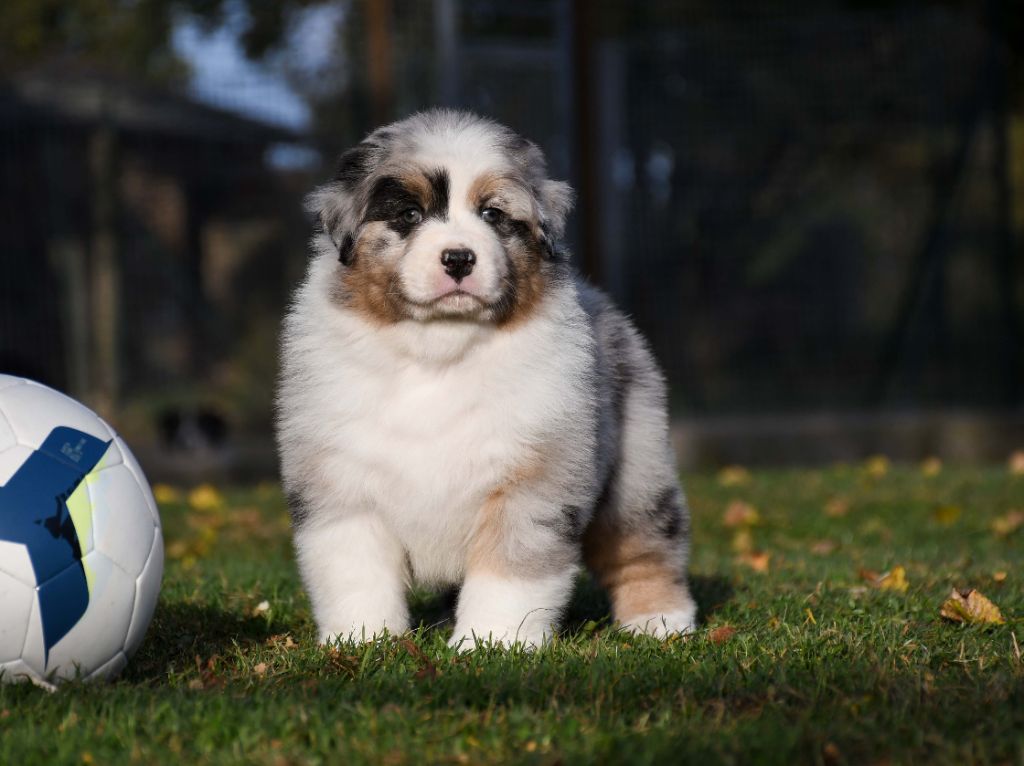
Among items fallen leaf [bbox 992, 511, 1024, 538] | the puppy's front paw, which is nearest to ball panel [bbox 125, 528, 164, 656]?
the puppy's front paw

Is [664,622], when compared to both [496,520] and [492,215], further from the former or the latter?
[492,215]

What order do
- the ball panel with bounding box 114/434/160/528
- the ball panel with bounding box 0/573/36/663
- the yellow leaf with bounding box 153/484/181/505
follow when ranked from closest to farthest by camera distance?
the ball panel with bounding box 0/573/36/663 < the ball panel with bounding box 114/434/160/528 < the yellow leaf with bounding box 153/484/181/505

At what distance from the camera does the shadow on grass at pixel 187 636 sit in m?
3.91

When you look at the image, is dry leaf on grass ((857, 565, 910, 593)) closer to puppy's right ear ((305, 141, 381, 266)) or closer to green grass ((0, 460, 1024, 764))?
green grass ((0, 460, 1024, 764))

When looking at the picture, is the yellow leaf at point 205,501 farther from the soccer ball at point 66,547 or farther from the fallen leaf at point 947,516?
the soccer ball at point 66,547

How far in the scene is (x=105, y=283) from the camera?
1068 centimetres

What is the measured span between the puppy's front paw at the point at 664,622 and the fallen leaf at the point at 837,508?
3.83 meters

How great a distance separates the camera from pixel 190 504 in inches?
357

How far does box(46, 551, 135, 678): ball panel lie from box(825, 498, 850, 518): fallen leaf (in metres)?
5.51

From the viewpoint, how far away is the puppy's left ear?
173 inches

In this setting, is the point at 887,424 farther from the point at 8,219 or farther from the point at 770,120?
the point at 8,219

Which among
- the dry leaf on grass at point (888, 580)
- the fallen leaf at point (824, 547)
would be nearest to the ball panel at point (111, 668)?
the dry leaf on grass at point (888, 580)

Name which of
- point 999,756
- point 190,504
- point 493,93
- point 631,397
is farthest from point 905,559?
point 493,93

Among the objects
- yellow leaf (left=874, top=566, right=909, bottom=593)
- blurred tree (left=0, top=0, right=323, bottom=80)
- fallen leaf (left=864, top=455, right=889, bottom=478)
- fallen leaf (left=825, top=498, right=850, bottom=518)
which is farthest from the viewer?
blurred tree (left=0, top=0, right=323, bottom=80)
